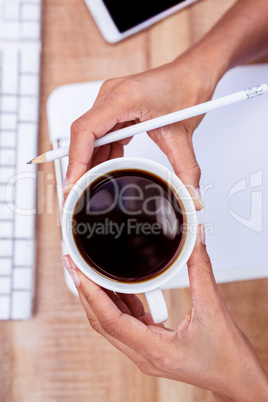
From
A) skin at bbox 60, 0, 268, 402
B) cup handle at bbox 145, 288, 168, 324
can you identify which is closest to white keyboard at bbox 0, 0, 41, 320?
skin at bbox 60, 0, 268, 402

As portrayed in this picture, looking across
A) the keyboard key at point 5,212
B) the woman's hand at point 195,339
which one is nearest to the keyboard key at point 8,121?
the keyboard key at point 5,212

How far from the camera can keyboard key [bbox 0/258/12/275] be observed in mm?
482

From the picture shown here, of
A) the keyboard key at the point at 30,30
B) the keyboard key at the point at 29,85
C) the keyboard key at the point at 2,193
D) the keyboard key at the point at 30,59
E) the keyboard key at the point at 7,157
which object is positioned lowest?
the keyboard key at the point at 2,193

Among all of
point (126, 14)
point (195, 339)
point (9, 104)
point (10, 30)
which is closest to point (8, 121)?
point (9, 104)

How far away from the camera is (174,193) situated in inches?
16.0

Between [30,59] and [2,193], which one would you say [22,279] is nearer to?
[2,193]

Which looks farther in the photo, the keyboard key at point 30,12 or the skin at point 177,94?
the keyboard key at point 30,12

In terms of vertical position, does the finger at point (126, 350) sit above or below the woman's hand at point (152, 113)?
below

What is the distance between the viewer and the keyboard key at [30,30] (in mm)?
516

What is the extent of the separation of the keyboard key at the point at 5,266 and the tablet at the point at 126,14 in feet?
1.12

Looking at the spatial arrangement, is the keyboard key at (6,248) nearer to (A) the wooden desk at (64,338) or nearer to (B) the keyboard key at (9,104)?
(A) the wooden desk at (64,338)

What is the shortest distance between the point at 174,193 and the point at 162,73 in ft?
0.51

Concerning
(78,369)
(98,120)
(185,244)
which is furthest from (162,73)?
(78,369)

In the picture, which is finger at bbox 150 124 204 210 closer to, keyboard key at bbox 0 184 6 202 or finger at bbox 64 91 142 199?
finger at bbox 64 91 142 199
